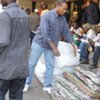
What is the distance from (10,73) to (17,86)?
28 centimetres

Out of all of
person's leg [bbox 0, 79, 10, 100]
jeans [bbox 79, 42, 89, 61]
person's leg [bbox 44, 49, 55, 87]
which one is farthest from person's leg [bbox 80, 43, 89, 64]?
person's leg [bbox 0, 79, 10, 100]

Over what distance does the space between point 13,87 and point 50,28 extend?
198cm

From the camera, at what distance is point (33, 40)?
6.76 m

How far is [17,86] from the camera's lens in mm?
4605

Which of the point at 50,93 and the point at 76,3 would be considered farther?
the point at 76,3

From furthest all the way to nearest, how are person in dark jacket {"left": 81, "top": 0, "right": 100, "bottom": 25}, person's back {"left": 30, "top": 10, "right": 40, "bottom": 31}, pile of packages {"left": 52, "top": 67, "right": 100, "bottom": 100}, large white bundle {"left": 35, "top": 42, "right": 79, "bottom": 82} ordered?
person's back {"left": 30, "top": 10, "right": 40, "bottom": 31} < person in dark jacket {"left": 81, "top": 0, "right": 100, "bottom": 25} < large white bundle {"left": 35, "top": 42, "right": 79, "bottom": 82} < pile of packages {"left": 52, "top": 67, "right": 100, "bottom": 100}

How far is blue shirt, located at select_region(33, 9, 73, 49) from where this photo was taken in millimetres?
6270

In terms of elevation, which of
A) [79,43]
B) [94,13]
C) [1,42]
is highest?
[1,42]

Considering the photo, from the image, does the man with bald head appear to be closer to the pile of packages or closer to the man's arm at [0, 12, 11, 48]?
the man's arm at [0, 12, 11, 48]

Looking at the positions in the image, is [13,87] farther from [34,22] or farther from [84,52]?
[34,22]

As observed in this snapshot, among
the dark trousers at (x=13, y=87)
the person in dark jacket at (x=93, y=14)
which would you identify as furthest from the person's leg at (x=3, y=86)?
the person in dark jacket at (x=93, y=14)

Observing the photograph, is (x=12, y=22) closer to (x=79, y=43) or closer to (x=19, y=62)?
(x=19, y=62)

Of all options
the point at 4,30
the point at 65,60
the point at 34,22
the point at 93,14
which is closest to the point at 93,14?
the point at 93,14

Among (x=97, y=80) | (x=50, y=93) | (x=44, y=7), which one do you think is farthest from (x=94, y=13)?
(x=97, y=80)
